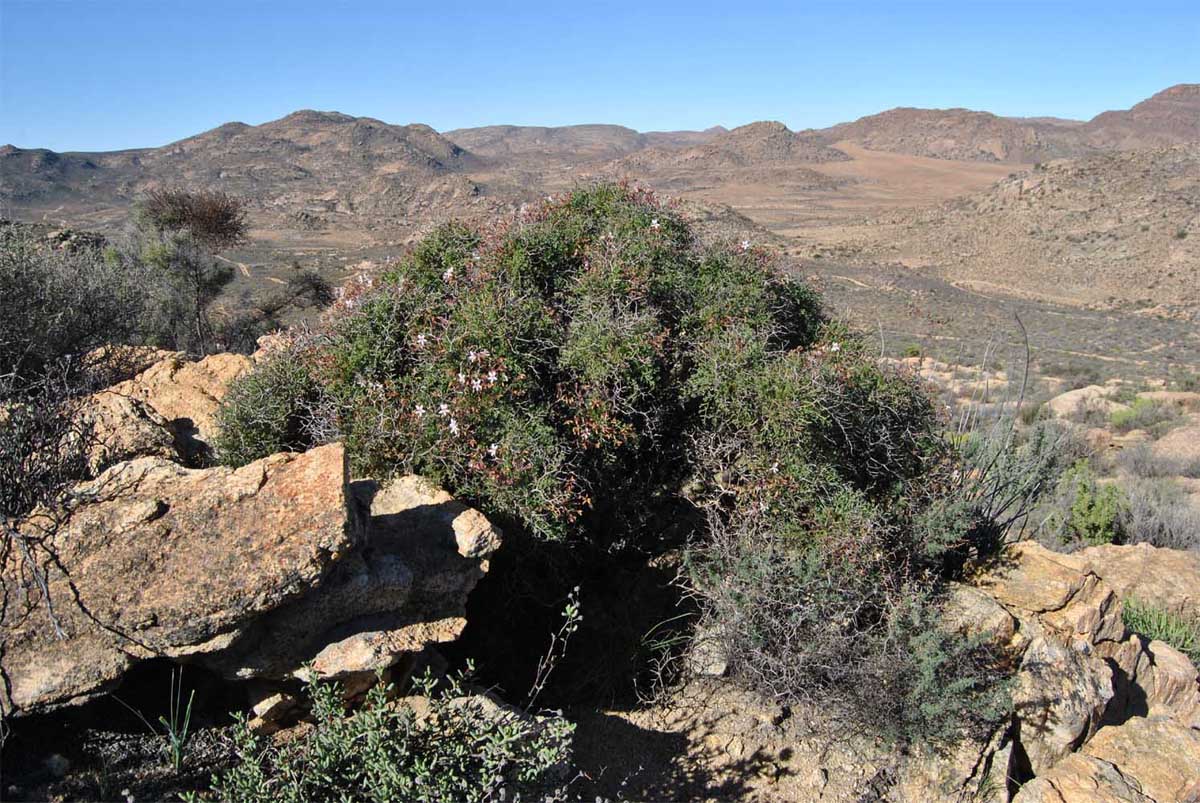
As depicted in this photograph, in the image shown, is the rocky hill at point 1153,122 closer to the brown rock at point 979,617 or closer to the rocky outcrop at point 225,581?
the brown rock at point 979,617

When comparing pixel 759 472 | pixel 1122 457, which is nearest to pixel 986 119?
pixel 1122 457

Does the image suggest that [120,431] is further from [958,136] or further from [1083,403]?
[958,136]

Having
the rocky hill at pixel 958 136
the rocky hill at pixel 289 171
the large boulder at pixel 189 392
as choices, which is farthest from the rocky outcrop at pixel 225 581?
the rocky hill at pixel 958 136

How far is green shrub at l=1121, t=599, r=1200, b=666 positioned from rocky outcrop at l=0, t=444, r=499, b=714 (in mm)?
5091

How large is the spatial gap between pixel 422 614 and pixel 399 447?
1.19 m

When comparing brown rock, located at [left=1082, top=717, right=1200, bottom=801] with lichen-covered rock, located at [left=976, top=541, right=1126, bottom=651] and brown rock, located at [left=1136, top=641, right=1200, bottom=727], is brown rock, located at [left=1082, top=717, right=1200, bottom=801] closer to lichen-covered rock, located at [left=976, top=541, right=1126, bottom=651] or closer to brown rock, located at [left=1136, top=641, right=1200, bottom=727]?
brown rock, located at [left=1136, top=641, right=1200, bottom=727]

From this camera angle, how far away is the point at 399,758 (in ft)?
9.59

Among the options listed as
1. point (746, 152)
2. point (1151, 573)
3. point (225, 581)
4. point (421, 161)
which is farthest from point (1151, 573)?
point (746, 152)

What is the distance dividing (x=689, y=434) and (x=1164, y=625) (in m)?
3.98

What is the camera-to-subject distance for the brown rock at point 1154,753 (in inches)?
153

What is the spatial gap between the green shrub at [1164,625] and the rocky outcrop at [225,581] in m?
5.09

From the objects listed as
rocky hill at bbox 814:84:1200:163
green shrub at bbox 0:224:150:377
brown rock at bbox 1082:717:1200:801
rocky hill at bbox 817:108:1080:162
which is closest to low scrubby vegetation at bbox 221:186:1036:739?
brown rock at bbox 1082:717:1200:801

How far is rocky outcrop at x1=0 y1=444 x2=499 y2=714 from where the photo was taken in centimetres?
290

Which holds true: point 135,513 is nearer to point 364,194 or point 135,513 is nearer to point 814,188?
point 364,194
